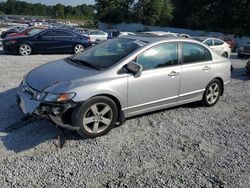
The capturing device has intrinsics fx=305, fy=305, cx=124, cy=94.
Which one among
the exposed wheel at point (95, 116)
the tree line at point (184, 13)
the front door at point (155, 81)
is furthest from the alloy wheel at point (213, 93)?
the tree line at point (184, 13)

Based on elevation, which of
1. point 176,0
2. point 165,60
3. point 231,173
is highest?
point 176,0

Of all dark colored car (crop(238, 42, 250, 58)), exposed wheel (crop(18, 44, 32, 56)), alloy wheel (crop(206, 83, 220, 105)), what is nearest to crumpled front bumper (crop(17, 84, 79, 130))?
alloy wheel (crop(206, 83, 220, 105))

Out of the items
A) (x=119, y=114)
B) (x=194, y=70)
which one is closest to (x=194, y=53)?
(x=194, y=70)

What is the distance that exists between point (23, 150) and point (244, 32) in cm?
4035

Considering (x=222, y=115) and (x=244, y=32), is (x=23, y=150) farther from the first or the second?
(x=244, y=32)

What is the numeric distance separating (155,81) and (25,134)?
2251 mm

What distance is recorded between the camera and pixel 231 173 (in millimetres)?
3887

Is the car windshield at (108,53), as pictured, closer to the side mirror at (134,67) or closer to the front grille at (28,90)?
the side mirror at (134,67)

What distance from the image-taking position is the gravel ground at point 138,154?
3584 mm

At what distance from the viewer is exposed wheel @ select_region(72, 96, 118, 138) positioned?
4340 millimetres

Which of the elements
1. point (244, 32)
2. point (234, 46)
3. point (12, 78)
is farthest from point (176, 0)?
point (12, 78)

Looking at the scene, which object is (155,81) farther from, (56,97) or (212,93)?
(212,93)

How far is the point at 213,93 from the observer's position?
6.52 m

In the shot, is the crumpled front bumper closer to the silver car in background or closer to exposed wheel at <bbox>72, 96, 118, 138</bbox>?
the silver car in background
